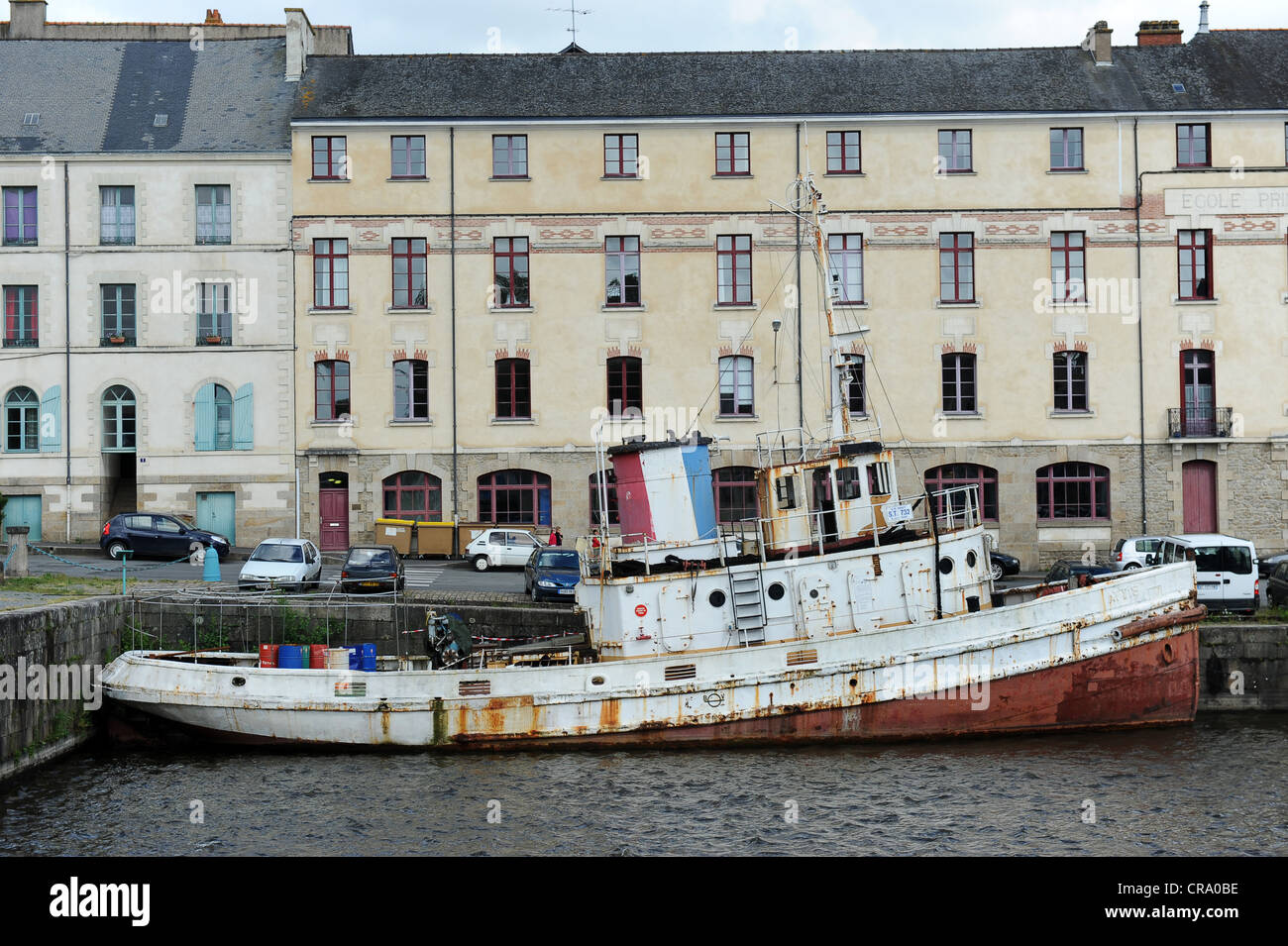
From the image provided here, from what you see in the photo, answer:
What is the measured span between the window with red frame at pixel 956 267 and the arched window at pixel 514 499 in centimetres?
1258

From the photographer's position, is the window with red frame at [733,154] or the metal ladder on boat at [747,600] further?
the window with red frame at [733,154]

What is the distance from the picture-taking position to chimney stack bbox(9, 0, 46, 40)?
136 feet

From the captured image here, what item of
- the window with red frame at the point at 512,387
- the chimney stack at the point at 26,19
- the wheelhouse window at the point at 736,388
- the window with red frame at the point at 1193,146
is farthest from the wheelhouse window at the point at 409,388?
the window with red frame at the point at 1193,146

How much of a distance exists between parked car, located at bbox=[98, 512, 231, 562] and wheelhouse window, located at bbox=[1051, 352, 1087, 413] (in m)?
23.5

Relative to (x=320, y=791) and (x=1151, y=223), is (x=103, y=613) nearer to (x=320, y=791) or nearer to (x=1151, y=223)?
(x=320, y=791)

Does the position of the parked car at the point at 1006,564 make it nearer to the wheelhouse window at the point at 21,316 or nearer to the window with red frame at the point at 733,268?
the window with red frame at the point at 733,268

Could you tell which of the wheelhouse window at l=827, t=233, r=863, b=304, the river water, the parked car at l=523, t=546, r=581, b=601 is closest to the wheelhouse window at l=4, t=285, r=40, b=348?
the parked car at l=523, t=546, r=581, b=601

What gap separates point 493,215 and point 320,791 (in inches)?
879

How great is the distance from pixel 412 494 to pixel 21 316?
1237cm

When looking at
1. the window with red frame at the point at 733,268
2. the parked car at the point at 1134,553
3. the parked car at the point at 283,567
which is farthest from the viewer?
the window with red frame at the point at 733,268

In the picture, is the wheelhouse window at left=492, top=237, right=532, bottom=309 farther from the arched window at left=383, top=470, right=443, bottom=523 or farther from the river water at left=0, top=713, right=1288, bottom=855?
the river water at left=0, top=713, right=1288, bottom=855

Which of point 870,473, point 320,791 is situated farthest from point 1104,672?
point 320,791

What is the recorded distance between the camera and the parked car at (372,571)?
27453mm

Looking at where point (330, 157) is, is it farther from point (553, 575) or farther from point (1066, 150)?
point (1066, 150)
